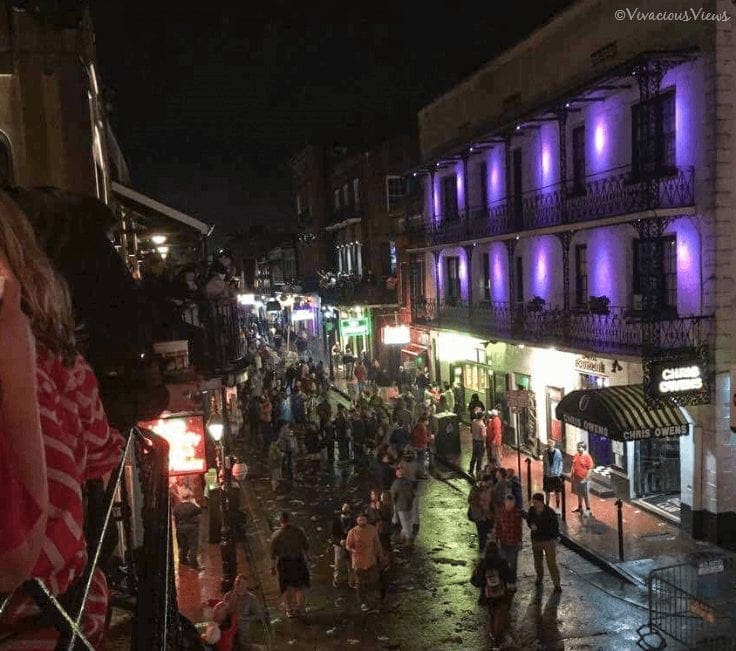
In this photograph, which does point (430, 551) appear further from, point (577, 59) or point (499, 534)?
point (577, 59)

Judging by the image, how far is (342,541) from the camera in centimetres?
1374

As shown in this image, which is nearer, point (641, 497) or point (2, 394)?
point (2, 394)

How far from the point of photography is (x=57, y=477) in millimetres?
1902

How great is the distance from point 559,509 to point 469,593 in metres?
5.15

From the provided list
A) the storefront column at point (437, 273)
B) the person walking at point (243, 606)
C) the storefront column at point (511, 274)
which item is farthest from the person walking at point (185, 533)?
the storefront column at point (437, 273)

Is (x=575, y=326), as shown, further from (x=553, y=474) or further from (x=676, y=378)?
(x=676, y=378)

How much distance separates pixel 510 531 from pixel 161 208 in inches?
412

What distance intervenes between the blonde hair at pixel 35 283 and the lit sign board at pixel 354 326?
3216 centimetres

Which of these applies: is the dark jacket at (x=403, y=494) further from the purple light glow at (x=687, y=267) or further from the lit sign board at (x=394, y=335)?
the lit sign board at (x=394, y=335)

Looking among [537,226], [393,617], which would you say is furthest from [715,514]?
[537,226]

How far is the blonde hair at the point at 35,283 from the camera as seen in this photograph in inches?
75.7

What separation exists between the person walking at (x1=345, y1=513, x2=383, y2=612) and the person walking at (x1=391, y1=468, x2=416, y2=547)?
272 centimetres

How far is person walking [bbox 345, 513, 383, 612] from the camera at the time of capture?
12750mm

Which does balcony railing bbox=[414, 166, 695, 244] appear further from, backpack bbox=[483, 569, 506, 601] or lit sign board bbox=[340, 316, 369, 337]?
backpack bbox=[483, 569, 506, 601]
